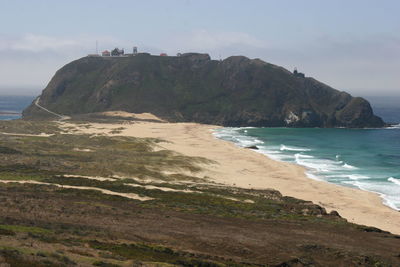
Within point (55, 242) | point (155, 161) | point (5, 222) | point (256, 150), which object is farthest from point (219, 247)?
point (256, 150)

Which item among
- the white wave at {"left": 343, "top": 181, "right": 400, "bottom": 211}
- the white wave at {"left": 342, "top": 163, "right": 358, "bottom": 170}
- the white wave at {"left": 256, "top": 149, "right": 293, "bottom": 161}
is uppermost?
the white wave at {"left": 256, "top": 149, "right": 293, "bottom": 161}

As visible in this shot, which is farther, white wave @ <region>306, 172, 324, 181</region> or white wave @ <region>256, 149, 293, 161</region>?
white wave @ <region>256, 149, 293, 161</region>

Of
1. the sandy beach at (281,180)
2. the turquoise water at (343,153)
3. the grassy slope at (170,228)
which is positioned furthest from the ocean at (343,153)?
the grassy slope at (170,228)

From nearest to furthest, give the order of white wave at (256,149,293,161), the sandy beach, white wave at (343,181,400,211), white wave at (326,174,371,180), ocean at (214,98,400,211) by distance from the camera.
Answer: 1. the sandy beach
2. white wave at (343,181,400,211)
3. ocean at (214,98,400,211)
4. white wave at (326,174,371,180)
5. white wave at (256,149,293,161)

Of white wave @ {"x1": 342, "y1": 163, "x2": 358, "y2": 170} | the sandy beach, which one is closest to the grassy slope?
the sandy beach

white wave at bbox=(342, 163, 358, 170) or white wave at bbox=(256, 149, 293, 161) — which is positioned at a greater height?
white wave at bbox=(256, 149, 293, 161)

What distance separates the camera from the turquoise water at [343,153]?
88562mm

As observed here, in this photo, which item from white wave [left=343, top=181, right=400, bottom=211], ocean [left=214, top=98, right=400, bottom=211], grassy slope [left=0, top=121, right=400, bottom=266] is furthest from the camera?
ocean [left=214, top=98, right=400, bottom=211]

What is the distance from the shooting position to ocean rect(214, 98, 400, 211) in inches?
3482

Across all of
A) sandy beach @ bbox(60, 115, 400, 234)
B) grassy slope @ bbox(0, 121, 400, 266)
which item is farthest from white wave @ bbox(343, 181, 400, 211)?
grassy slope @ bbox(0, 121, 400, 266)

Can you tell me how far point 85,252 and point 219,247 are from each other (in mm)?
11721

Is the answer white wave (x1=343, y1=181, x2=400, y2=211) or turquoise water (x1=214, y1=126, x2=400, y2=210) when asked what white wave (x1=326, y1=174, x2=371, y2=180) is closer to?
turquoise water (x1=214, y1=126, x2=400, y2=210)

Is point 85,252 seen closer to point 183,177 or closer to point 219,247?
point 219,247

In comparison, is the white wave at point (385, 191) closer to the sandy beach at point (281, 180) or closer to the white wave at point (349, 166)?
the sandy beach at point (281, 180)
